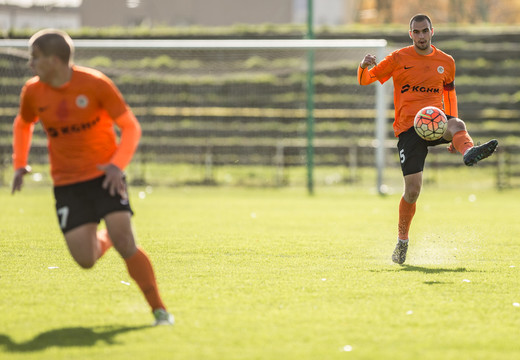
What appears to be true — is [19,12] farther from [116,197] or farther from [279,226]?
[116,197]

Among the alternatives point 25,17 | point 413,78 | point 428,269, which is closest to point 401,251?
point 428,269

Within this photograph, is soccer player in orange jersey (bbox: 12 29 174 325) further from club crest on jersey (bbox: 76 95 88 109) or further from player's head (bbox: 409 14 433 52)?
player's head (bbox: 409 14 433 52)

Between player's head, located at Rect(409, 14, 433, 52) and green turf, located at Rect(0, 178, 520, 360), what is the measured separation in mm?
1970

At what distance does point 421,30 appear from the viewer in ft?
26.5

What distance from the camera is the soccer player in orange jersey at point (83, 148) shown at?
5133 millimetres

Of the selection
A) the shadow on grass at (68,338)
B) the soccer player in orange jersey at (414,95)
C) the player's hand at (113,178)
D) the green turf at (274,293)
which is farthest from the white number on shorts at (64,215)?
the soccer player in orange jersey at (414,95)

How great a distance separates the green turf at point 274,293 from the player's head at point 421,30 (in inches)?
77.6

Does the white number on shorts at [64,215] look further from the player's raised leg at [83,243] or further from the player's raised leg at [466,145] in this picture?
the player's raised leg at [466,145]

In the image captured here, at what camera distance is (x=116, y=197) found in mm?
5219

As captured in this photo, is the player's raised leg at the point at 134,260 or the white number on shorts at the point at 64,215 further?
the white number on shorts at the point at 64,215

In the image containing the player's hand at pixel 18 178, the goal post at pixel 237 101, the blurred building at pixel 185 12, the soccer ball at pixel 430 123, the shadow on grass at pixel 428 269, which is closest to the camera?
the player's hand at pixel 18 178

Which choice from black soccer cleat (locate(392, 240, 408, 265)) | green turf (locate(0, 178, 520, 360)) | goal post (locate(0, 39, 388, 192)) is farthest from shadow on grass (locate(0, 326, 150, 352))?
goal post (locate(0, 39, 388, 192))

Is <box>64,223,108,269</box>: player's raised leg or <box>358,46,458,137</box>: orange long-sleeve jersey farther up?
<box>358,46,458,137</box>: orange long-sleeve jersey

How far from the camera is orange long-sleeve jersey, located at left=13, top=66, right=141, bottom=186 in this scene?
521 cm
